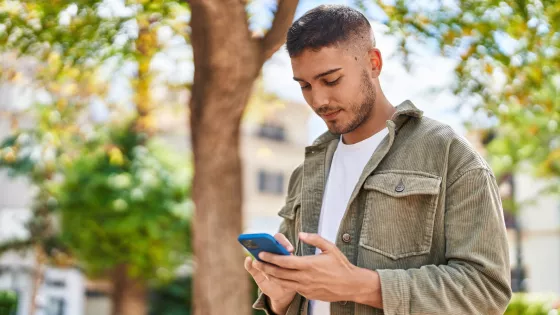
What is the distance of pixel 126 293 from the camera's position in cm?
1694

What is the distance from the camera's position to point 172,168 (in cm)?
1605

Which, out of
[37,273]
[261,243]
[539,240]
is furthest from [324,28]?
[539,240]

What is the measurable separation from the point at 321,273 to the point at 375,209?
391 mm

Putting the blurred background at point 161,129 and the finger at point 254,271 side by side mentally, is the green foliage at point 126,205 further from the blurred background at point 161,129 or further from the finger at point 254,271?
the finger at point 254,271

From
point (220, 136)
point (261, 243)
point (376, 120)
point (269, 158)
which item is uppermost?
point (269, 158)

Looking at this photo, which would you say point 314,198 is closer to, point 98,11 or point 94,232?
point 98,11

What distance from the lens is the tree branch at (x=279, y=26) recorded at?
203 inches

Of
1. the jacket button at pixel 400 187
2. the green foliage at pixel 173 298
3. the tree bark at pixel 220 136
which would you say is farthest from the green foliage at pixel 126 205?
the jacket button at pixel 400 187

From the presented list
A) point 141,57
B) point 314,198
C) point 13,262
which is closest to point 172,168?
point 13,262

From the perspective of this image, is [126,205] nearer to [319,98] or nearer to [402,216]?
[319,98]

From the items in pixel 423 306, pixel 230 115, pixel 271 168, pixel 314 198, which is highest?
pixel 271 168

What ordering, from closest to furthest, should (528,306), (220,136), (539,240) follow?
(220,136), (528,306), (539,240)

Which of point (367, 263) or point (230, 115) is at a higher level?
point (230, 115)

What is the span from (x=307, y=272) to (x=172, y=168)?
1444cm
